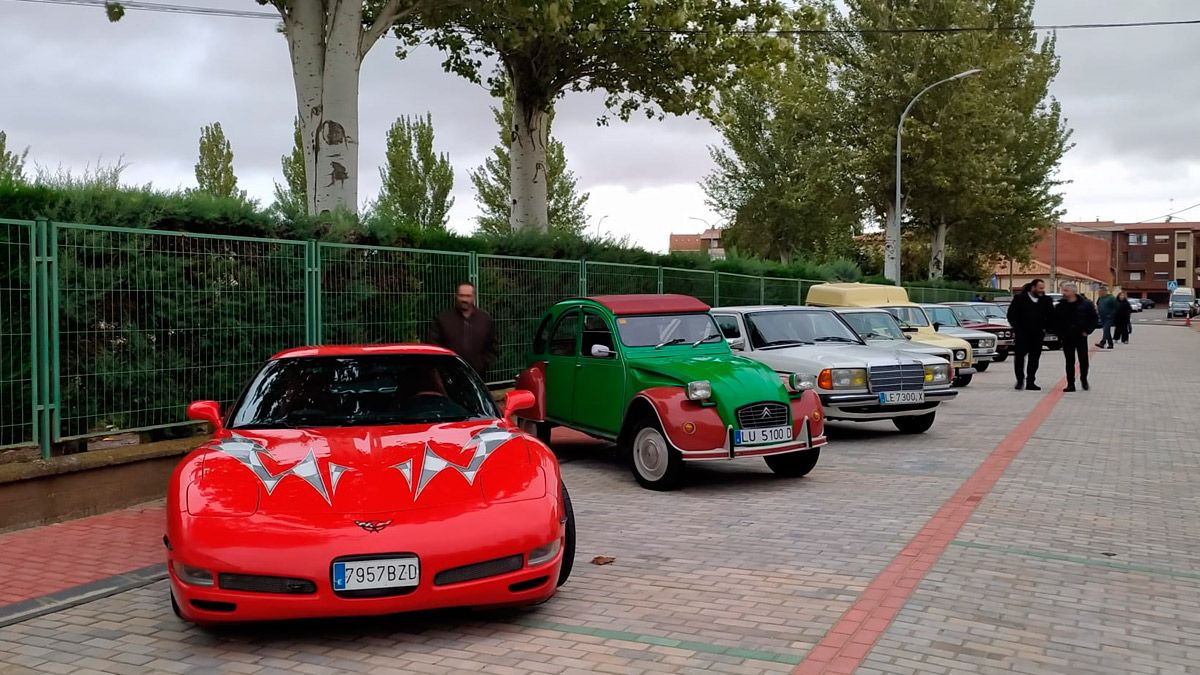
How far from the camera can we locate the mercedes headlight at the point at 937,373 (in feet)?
41.5

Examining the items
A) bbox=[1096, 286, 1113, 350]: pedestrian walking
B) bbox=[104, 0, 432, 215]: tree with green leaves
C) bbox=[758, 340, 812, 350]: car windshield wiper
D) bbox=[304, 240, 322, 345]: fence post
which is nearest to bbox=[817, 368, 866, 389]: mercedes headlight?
bbox=[758, 340, 812, 350]: car windshield wiper

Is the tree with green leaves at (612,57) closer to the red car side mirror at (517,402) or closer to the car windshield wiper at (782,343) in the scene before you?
the car windshield wiper at (782,343)

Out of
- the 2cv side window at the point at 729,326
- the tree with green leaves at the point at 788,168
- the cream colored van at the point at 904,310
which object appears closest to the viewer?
the 2cv side window at the point at 729,326

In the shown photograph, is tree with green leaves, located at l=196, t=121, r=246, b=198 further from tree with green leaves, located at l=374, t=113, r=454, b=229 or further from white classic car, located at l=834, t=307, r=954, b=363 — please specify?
white classic car, located at l=834, t=307, r=954, b=363

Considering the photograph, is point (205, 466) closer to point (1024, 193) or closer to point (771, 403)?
point (771, 403)

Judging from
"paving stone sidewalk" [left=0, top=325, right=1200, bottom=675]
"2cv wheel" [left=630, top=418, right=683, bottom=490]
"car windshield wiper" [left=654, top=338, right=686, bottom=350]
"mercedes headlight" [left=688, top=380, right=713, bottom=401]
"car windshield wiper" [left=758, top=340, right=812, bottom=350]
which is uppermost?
"car windshield wiper" [left=654, top=338, right=686, bottom=350]

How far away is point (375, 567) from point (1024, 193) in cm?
4776

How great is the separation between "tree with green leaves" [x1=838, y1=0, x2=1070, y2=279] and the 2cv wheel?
105 feet

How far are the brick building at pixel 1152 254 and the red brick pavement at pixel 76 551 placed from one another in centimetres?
15238

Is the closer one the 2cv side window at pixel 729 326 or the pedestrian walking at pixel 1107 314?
the 2cv side window at pixel 729 326

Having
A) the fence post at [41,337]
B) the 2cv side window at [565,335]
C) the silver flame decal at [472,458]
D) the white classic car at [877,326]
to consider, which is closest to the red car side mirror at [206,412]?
the silver flame decal at [472,458]

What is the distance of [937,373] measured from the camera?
1279 centimetres

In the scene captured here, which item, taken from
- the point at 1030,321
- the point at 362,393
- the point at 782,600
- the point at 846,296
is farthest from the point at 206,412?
the point at 1030,321

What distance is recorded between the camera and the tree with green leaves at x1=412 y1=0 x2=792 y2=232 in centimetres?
1864
